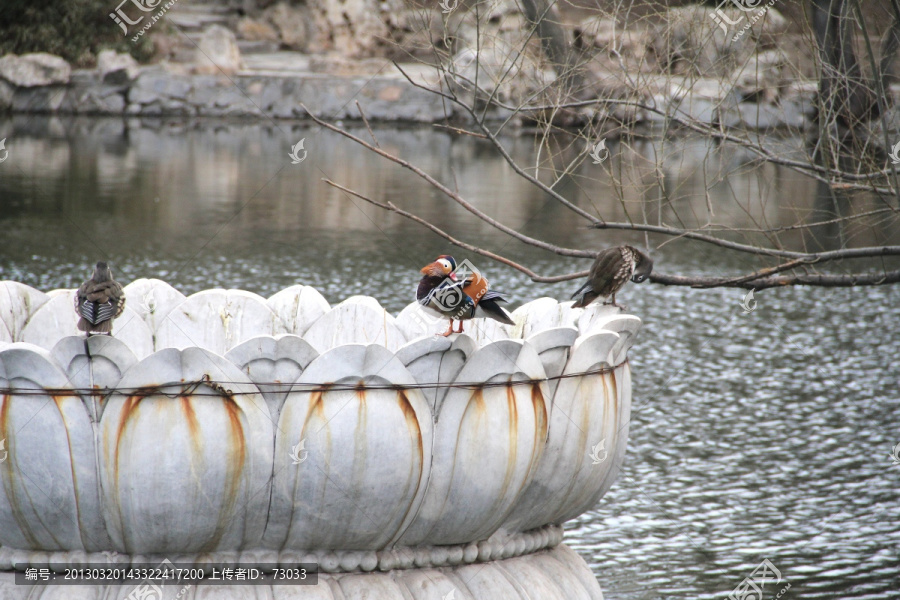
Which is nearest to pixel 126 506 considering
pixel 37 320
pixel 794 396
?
pixel 37 320

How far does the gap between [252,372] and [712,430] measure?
3.32 metres

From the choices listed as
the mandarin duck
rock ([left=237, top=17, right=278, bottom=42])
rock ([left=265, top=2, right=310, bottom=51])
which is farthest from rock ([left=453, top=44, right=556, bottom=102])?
rock ([left=237, top=17, right=278, bottom=42])

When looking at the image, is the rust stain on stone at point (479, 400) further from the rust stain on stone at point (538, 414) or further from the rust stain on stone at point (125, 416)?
the rust stain on stone at point (125, 416)

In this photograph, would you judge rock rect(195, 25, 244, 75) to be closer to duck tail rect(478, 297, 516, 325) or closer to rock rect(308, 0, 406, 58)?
rock rect(308, 0, 406, 58)

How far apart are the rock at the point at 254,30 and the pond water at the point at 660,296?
8605mm

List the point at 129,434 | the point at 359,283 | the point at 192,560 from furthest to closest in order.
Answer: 1. the point at 359,283
2. the point at 192,560
3. the point at 129,434

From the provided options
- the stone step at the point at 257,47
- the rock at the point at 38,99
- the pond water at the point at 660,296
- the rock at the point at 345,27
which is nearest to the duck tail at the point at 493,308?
the pond water at the point at 660,296

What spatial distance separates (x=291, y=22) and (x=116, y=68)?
4996 mm

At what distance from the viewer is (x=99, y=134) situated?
17.1 m

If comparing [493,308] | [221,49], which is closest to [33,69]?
[221,49]

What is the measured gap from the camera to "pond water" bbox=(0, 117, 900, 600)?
3977 millimetres

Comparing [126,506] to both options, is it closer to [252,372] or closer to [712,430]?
[252,372]

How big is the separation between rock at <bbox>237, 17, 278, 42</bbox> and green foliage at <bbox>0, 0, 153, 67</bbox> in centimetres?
295

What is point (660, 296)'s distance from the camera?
766 centimetres
